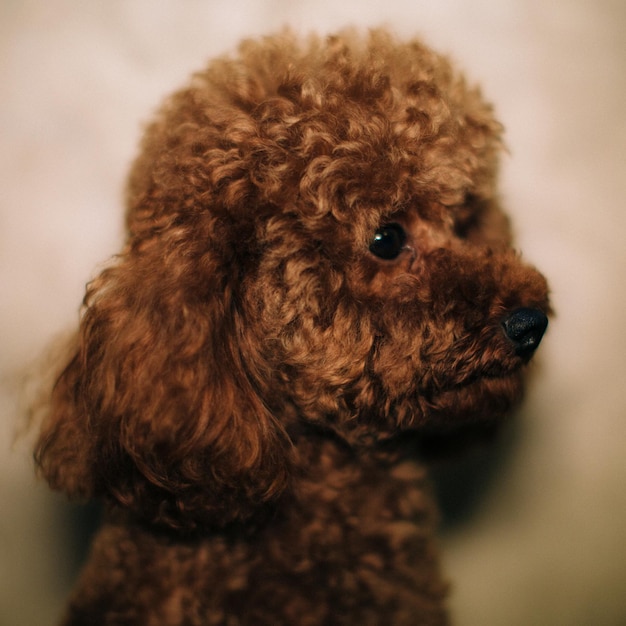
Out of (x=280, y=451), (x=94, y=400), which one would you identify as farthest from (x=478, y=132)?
(x=94, y=400)

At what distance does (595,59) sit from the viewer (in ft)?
2.94

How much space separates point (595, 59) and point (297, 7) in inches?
20.9

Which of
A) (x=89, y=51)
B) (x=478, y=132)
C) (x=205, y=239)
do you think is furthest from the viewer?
(x=89, y=51)

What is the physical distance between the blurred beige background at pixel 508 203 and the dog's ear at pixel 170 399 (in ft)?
1.11

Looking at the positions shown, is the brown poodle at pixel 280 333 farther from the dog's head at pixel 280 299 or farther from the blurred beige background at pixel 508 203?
the blurred beige background at pixel 508 203

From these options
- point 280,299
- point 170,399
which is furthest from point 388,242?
point 170,399

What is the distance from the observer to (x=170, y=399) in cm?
58

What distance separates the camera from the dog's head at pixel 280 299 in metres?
0.59

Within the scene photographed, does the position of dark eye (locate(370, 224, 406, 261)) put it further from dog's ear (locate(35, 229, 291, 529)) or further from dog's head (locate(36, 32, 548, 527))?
dog's ear (locate(35, 229, 291, 529))

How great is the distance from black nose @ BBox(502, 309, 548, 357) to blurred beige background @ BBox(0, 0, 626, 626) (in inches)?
13.9

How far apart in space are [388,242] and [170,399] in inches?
13.2

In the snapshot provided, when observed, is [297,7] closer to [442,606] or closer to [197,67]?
[197,67]

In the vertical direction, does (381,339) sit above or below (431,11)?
below

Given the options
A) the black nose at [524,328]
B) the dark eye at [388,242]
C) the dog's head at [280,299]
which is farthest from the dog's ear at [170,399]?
the black nose at [524,328]
